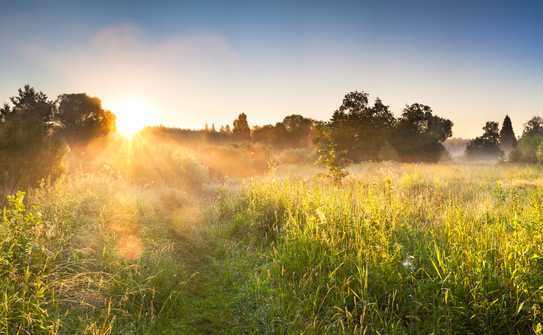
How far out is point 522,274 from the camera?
326 centimetres

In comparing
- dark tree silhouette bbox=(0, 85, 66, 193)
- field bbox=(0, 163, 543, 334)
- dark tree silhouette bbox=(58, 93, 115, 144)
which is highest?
dark tree silhouette bbox=(58, 93, 115, 144)

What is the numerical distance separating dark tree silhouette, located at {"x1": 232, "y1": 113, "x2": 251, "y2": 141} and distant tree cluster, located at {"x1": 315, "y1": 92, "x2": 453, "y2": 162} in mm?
21384

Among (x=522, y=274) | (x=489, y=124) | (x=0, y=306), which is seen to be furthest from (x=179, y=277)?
(x=489, y=124)

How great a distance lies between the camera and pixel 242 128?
52406 millimetres

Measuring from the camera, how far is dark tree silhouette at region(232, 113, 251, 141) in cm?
5200

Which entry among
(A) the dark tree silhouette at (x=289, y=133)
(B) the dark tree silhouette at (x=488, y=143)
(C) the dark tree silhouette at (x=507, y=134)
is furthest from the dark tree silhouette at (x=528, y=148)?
(A) the dark tree silhouette at (x=289, y=133)

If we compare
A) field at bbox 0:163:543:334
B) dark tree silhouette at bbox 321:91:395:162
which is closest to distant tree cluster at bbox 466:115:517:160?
dark tree silhouette at bbox 321:91:395:162

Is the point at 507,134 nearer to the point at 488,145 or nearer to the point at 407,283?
the point at 488,145

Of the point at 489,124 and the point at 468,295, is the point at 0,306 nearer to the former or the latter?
the point at 468,295

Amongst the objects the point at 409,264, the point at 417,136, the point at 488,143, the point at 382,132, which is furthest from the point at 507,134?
the point at 409,264

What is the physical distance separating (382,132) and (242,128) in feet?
78.7

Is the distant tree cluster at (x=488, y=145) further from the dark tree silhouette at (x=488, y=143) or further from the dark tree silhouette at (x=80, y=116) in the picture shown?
the dark tree silhouette at (x=80, y=116)

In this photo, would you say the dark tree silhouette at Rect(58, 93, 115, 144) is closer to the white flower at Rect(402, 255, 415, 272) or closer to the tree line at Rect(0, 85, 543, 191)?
the tree line at Rect(0, 85, 543, 191)

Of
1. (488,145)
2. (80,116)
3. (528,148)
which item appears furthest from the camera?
(488,145)
